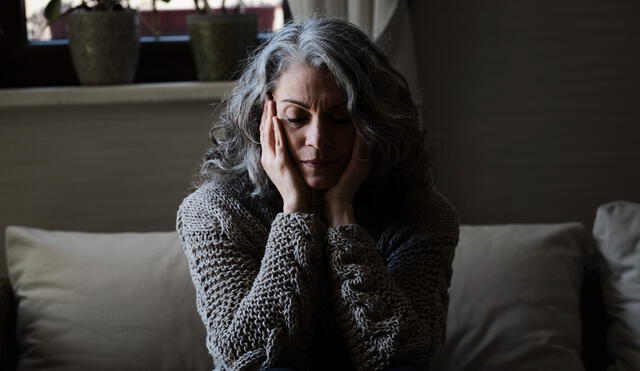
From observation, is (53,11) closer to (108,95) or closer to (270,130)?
(108,95)

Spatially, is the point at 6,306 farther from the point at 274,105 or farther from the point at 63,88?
the point at 274,105

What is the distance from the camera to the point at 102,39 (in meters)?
2.29

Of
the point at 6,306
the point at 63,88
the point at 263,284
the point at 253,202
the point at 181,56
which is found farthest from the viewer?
the point at 181,56

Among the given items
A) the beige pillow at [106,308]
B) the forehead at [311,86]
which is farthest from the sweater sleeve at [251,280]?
the beige pillow at [106,308]

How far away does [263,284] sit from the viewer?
148 cm

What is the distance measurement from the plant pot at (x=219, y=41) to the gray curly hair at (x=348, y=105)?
556 millimetres

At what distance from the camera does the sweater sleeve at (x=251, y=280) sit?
4.74ft

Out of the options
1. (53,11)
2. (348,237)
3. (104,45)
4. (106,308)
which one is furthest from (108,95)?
(348,237)

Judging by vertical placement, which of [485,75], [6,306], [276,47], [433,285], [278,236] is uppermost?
[276,47]

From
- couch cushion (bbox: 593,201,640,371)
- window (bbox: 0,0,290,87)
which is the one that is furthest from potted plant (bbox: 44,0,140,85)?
couch cushion (bbox: 593,201,640,371)

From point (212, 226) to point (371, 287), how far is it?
305 mm

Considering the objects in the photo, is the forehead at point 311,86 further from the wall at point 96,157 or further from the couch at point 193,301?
the wall at point 96,157

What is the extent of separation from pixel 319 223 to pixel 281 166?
0.13 m

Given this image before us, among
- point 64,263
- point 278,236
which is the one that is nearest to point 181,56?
point 64,263
